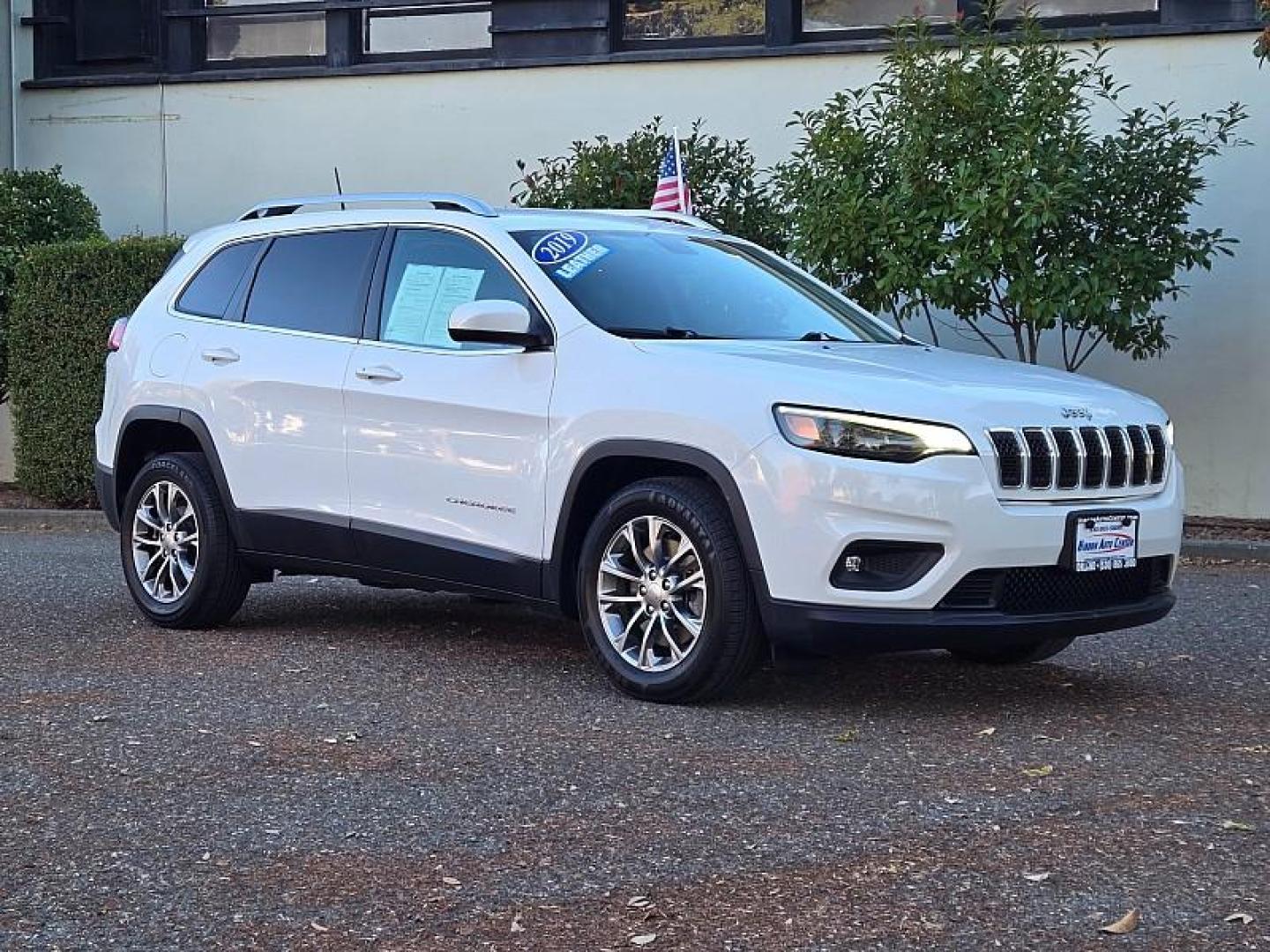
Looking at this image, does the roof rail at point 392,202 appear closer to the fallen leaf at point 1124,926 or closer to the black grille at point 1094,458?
the black grille at point 1094,458

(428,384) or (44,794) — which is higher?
(428,384)

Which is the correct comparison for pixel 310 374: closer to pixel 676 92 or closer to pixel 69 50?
pixel 676 92

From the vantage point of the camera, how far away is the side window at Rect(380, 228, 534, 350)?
7695 mm

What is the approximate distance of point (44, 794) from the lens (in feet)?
18.9

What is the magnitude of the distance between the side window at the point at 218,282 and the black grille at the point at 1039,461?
367cm

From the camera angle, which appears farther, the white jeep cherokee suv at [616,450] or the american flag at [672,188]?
the american flag at [672,188]

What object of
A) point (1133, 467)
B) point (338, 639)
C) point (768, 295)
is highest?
point (768, 295)

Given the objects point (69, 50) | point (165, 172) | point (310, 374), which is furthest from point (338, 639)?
point (69, 50)

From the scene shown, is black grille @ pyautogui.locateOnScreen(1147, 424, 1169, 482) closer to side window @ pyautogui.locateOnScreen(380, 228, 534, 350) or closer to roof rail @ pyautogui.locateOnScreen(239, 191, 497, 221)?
side window @ pyautogui.locateOnScreen(380, 228, 534, 350)

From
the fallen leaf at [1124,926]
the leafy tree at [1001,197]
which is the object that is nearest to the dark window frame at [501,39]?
the leafy tree at [1001,197]

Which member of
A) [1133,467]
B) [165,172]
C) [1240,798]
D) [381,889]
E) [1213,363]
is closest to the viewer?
[381,889]

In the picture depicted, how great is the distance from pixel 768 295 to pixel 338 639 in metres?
2.29

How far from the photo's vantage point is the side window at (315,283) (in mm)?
8164

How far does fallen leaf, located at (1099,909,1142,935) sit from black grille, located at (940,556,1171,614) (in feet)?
6.71
